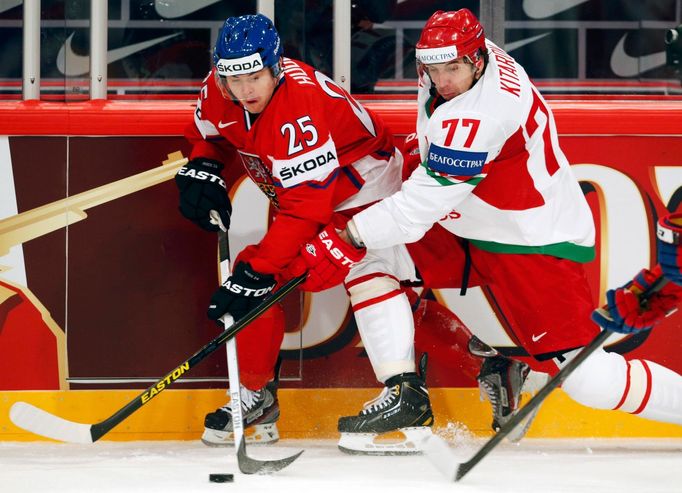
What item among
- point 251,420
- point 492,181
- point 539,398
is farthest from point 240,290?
point 539,398

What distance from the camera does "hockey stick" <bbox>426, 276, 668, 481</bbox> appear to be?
2650 millimetres

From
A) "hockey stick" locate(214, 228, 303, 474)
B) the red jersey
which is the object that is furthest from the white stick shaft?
the red jersey

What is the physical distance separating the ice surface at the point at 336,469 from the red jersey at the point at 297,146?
1.85 feet

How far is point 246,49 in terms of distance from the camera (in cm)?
288

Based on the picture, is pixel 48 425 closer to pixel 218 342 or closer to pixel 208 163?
pixel 218 342

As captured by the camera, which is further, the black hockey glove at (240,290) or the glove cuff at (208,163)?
the glove cuff at (208,163)

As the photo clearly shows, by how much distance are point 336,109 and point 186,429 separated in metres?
1.11

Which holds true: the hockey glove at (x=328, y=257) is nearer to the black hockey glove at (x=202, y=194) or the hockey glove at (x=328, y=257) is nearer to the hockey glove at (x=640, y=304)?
the black hockey glove at (x=202, y=194)

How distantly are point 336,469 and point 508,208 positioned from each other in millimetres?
820

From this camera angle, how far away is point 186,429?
345 cm

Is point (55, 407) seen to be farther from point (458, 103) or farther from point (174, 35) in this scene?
point (458, 103)

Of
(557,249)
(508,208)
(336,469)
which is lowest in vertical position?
(336,469)

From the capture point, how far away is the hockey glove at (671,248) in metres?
2.43

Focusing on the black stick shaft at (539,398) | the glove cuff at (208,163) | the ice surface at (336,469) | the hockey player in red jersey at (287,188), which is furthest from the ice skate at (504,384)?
the glove cuff at (208,163)
